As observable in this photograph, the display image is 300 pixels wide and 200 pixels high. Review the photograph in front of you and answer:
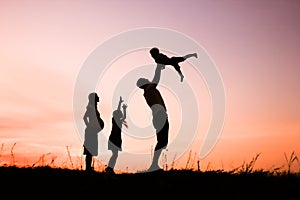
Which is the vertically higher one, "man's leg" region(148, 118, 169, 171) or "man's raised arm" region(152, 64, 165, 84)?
"man's raised arm" region(152, 64, 165, 84)

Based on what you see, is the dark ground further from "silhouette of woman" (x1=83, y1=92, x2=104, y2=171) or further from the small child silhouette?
"silhouette of woman" (x1=83, y1=92, x2=104, y2=171)

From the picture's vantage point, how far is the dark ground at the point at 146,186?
549 cm

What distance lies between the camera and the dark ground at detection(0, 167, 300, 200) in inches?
216

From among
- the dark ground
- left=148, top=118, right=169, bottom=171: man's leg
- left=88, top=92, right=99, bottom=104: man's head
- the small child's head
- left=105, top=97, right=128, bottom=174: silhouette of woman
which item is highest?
the small child's head

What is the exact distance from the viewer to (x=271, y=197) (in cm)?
555

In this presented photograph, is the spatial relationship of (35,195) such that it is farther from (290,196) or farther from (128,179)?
(290,196)

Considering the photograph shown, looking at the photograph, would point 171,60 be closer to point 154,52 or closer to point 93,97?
point 154,52

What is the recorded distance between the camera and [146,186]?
5.96m

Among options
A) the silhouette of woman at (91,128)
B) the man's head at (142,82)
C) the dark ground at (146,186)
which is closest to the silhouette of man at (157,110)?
the man's head at (142,82)

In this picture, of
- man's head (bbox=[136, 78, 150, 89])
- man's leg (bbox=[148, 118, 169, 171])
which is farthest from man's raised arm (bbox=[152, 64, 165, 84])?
man's leg (bbox=[148, 118, 169, 171])

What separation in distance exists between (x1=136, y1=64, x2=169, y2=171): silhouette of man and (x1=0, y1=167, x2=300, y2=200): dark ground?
5.24ft

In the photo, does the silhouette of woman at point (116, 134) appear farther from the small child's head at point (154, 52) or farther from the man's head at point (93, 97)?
the small child's head at point (154, 52)

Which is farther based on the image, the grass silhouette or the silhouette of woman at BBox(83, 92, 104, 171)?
the silhouette of woman at BBox(83, 92, 104, 171)

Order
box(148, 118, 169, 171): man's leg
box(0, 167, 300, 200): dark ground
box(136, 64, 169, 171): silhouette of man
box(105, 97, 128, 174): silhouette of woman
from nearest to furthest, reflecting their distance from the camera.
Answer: box(0, 167, 300, 200): dark ground
box(148, 118, 169, 171): man's leg
box(136, 64, 169, 171): silhouette of man
box(105, 97, 128, 174): silhouette of woman
